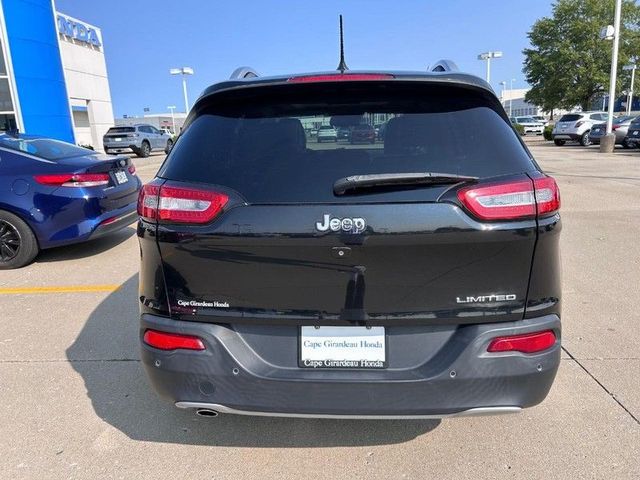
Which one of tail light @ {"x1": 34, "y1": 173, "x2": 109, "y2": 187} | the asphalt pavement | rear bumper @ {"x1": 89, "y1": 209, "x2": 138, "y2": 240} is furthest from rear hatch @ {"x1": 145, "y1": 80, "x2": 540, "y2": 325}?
rear bumper @ {"x1": 89, "y1": 209, "x2": 138, "y2": 240}

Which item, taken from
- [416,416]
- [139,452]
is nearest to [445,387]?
[416,416]

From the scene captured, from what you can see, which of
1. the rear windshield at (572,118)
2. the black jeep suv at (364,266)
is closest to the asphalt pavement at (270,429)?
the black jeep suv at (364,266)

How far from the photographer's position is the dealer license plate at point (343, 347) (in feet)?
6.66

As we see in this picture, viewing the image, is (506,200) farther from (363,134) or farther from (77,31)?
(77,31)

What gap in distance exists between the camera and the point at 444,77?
2.12 meters

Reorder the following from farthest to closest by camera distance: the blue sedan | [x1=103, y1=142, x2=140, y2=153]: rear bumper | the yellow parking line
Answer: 1. [x1=103, y1=142, x2=140, y2=153]: rear bumper
2. the blue sedan
3. the yellow parking line

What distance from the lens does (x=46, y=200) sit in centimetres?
546

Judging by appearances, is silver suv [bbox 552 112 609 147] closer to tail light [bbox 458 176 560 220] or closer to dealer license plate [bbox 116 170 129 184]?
dealer license plate [bbox 116 170 129 184]

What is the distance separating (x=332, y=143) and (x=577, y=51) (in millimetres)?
45815

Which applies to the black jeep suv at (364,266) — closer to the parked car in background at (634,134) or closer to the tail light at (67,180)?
the tail light at (67,180)

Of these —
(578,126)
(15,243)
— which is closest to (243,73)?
(15,243)

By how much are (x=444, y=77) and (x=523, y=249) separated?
804 millimetres

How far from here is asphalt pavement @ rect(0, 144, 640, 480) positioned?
2352 millimetres

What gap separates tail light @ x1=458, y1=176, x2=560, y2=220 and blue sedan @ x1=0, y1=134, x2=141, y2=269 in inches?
192
